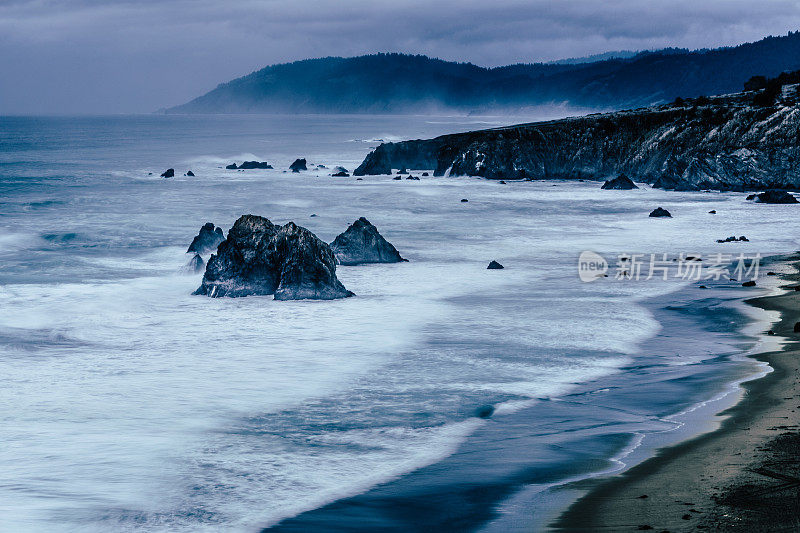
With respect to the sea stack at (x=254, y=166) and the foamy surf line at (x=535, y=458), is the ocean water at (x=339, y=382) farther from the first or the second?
the sea stack at (x=254, y=166)

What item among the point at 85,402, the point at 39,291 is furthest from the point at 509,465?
the point at 39,291

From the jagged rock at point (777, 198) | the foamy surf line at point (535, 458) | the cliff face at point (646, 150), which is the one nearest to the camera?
the foamy surf line at point (535, 458)

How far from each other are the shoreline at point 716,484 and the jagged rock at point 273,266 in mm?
10124

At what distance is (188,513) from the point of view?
7926mm

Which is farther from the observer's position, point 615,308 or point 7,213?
point 7,213

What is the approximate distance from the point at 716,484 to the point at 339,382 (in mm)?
5991

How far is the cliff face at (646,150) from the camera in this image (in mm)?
49656

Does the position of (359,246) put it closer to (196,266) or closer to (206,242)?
(196,266)

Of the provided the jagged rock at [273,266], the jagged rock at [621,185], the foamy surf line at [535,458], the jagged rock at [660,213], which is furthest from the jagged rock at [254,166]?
the foamy surf line at [535,458]

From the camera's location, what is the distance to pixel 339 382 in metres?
12.4

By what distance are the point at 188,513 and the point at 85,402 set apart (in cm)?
409

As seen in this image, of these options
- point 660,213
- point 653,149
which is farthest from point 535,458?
point 653,149

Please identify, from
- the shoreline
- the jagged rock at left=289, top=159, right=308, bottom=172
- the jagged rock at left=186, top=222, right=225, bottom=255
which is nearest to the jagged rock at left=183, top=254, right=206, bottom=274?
the jagged rock at left=186, top=222, right=225, bottom=255

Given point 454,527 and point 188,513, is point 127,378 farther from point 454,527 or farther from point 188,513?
point 454,527
